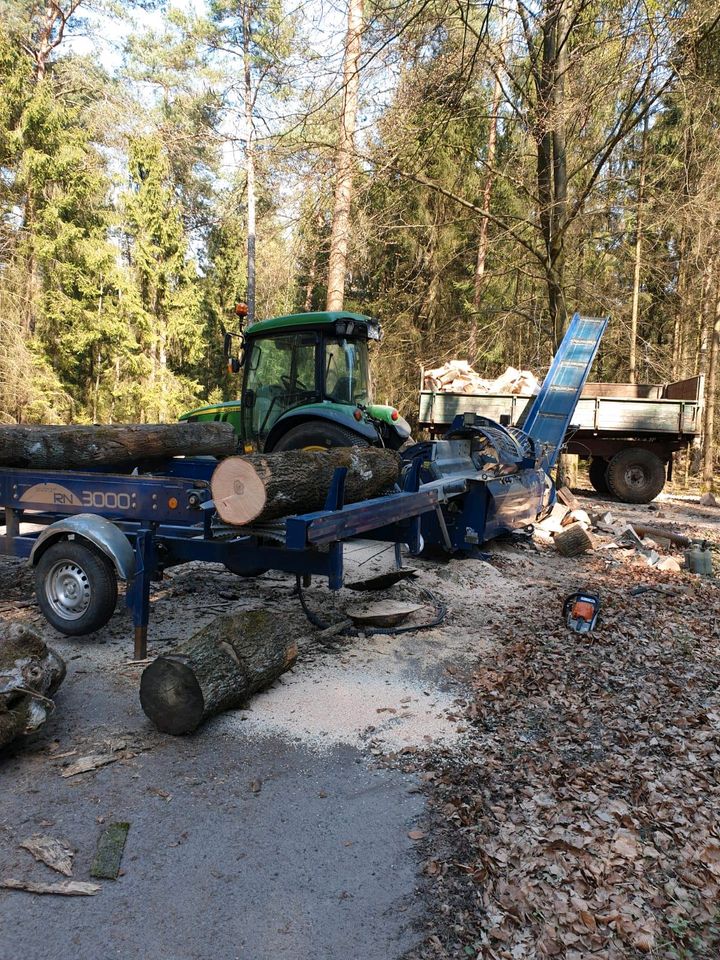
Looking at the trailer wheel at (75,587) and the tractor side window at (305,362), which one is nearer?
the trailer wheel at (75,587)

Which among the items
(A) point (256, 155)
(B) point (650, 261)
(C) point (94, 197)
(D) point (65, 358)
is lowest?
(D) point (65, 358)

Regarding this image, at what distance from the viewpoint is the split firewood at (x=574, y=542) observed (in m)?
8.20

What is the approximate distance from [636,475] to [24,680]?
38.4 feet

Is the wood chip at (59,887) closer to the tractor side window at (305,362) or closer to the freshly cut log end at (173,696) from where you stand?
the freshly cut log end at (173,696)

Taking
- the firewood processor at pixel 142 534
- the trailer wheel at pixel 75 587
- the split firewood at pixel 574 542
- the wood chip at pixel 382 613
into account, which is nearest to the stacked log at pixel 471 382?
the split firewood at pixel 574 542

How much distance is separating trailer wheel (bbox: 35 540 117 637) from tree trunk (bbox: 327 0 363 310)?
4.09m

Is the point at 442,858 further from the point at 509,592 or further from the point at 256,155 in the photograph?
the point at 256,155

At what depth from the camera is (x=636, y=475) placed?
504 inches

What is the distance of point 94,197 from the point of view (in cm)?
1981

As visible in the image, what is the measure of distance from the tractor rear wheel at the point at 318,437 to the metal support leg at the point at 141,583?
9.57 ft

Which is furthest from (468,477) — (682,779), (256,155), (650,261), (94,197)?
(94,197)

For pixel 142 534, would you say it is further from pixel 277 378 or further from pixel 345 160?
pixel 345 160

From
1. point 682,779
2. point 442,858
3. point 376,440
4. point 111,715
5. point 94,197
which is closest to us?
point 442,858

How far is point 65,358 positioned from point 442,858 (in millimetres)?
20059
